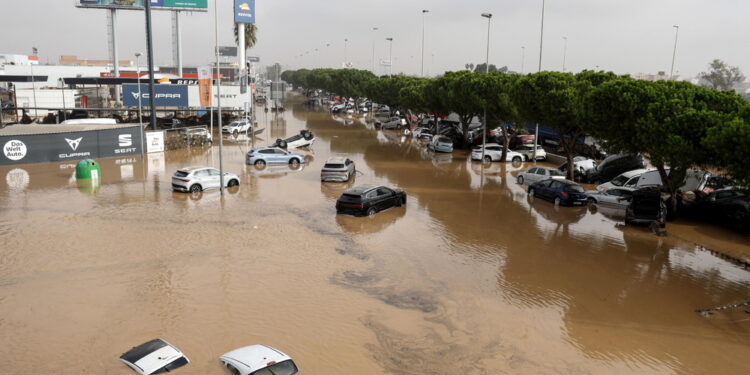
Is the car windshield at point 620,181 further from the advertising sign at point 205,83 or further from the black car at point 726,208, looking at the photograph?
the advertising sign at point 205,83

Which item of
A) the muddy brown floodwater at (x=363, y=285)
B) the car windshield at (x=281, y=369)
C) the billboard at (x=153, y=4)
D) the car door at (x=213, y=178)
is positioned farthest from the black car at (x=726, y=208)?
the billboard at (x=153, y=4)

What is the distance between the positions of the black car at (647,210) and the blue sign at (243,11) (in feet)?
264

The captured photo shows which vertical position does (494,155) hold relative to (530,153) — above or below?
below

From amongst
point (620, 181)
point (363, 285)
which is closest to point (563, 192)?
point (620, 181)

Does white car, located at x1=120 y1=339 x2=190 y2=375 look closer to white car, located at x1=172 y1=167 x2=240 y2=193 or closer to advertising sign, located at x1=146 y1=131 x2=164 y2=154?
white car, located at x1=172 y1=167 x2=240 y2=193

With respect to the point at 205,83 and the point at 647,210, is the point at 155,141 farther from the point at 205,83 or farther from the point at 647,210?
the point at 647,210

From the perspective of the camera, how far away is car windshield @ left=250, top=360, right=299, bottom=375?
999 centimetres

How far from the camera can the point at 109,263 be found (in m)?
17.1

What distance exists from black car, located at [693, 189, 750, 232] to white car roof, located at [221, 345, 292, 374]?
20570 millimetres

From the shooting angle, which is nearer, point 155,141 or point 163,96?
point 155,141

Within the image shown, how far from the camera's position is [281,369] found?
33.6 ft

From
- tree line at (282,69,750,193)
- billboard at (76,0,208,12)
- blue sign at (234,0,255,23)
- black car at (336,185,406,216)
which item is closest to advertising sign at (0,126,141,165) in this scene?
black car at (336,185,406,216)

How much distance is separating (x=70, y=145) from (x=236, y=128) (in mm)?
19714

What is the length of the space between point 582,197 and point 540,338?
50.6 feet
